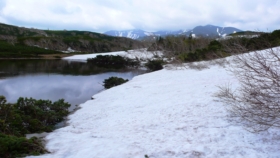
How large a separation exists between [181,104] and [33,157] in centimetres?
652

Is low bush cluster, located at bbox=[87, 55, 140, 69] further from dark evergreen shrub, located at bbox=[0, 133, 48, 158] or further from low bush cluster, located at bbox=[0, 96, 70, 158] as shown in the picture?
dark evergreen shrub, located at bbox=[0, 133, 48, 158]

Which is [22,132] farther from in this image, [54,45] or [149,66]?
[54,45]

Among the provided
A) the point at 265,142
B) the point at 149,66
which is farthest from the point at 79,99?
the point at 149,66

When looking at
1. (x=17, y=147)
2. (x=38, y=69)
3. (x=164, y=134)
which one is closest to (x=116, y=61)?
(x=38, y=69)

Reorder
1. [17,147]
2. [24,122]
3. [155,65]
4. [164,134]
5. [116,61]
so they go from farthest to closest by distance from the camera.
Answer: [116,61]
[155,65]
[24,122]
[164,134]
[17,147]

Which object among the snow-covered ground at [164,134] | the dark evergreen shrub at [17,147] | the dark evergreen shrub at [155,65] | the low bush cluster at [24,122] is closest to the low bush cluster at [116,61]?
the dark evergreen shrub at [155,65]

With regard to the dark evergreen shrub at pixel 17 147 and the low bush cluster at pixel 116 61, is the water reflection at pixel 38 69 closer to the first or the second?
the low bush cluster at pixel 116 61

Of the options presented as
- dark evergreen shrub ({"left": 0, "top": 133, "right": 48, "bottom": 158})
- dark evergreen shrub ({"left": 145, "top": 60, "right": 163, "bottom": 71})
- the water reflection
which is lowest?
dark evergreen shrub ({"left": 0, "top": 133, "right": 48, "bottom": 158})

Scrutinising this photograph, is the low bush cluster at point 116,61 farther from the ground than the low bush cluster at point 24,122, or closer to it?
farther from the ground

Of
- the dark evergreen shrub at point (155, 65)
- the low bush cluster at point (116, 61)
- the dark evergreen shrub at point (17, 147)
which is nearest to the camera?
the dark evergreen shrub at point (17, 147)

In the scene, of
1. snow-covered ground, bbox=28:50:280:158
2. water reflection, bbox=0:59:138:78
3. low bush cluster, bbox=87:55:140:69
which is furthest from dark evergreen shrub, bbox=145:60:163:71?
snow-covered ground, bbox=28:50:280:158

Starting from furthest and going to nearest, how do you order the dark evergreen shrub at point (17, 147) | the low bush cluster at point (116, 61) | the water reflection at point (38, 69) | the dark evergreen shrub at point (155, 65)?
the low bush cluster at point (116, 61) < the dark evergreen shrub at point (155, 65) < the water reflection at point (38, 69) < the dark evergreen shrub at point (17, 147)

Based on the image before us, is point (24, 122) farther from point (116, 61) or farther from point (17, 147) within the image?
point (116, 61)

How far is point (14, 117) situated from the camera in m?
8.21
